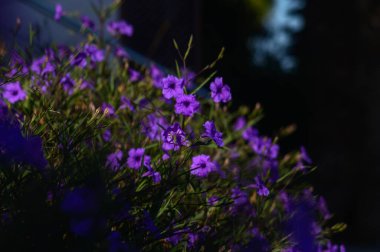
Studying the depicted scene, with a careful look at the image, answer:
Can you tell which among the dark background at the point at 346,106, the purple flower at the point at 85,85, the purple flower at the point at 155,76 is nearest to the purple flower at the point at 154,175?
the purple flower at the point at 85,85

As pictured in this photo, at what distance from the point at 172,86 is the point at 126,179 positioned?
28 centimetres

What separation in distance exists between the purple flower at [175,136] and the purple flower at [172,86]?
103 mm

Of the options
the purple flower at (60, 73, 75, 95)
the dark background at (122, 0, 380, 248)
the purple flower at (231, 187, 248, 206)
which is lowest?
the purple flower at (231, 187, 248, 206)

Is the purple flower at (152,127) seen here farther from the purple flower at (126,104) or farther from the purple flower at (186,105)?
the purple flower at (186,105)

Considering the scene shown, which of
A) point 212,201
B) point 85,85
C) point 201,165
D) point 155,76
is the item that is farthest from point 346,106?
point 212,201

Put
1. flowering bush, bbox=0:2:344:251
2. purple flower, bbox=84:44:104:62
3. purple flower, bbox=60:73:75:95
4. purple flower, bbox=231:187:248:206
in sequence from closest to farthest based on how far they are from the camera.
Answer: flowering bush, bbox=0:2:344:251 < purple flower, bbox=231:187:248:206 < purple flower, bbox=60:73:75:95 < purple flower, bbox=84:44:104:62

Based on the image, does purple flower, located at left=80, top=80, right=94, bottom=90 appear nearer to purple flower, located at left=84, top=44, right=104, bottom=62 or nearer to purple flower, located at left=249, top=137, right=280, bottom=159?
purple flower, located at left=84, top=44, right=104, bottom=62

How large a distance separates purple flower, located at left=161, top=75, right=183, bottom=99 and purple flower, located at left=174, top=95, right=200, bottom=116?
0.02m

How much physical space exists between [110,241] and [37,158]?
246 millimetres

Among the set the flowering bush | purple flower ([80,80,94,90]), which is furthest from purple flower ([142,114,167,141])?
purple flower ([80,80,94,90])

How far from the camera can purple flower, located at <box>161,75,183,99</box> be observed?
192 centimetres

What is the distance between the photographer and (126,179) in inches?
73.2

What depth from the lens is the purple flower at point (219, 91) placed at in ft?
6.64

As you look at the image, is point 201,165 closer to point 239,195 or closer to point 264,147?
point 239,195
